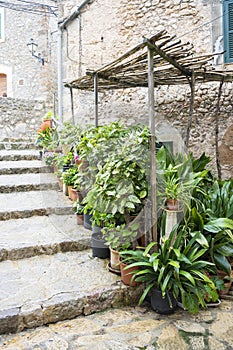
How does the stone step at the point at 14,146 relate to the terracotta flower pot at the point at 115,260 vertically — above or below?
above

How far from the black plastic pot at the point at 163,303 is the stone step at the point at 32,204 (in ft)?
5.13

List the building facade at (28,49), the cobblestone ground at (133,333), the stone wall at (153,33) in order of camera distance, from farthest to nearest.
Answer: the building facade at (28,49) < the stone wall at (153,33) < the cobblestone ground at (133,333)

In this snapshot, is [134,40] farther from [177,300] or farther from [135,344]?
[135,344]

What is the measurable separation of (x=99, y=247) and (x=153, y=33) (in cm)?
351

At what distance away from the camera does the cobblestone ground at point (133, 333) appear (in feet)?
5.52

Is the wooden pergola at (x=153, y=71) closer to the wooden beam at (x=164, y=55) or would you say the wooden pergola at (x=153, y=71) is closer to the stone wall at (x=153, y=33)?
the wooden beam at (x=164, y=55)

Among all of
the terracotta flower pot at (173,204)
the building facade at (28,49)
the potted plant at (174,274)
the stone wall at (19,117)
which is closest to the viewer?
the potted plant at (174,274)

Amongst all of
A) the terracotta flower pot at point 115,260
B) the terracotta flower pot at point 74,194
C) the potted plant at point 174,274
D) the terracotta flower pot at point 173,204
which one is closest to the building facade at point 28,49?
the terracotta flower pot at point 74,194

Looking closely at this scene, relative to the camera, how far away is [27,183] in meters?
3.96

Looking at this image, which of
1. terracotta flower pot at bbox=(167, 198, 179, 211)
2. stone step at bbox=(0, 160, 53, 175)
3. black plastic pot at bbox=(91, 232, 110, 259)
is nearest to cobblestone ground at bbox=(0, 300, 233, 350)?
black plastic pot at bbox=(91, 232, 110, 259)

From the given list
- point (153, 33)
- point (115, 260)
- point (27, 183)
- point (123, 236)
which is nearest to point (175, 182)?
point (123, 236)

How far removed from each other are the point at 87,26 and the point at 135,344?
5.12m

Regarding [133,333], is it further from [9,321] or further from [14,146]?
[14,146]

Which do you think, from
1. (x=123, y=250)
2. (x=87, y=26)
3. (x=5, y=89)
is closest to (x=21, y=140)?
(x=87, y=26)
